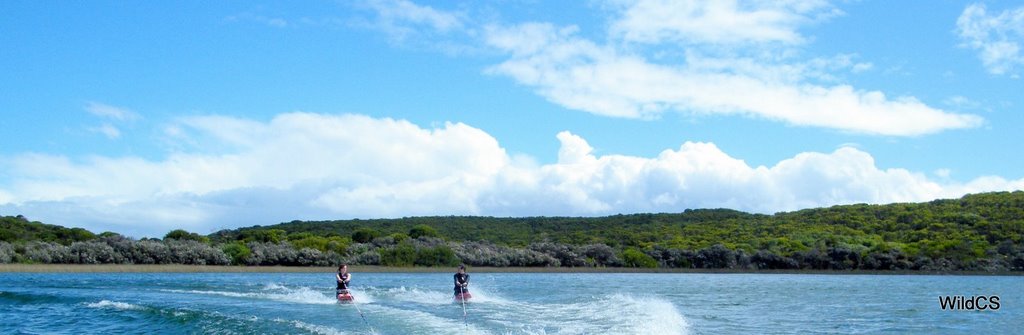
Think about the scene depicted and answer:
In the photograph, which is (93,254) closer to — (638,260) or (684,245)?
(638,260)

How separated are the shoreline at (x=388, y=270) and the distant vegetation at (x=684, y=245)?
110cm

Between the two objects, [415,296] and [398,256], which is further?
[398,256]

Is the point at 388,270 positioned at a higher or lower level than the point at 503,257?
lower

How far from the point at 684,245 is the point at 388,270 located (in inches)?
1168

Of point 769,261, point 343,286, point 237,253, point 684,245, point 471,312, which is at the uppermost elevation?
point 684,245

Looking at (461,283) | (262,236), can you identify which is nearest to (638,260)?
(262,236)

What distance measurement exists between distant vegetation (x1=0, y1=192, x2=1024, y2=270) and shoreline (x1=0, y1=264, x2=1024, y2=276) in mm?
1099

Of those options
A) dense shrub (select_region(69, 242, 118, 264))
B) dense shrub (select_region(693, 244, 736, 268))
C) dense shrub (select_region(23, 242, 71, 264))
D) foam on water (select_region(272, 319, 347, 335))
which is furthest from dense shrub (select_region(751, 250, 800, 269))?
foam on water (select_region(272, 319, 347, 335))

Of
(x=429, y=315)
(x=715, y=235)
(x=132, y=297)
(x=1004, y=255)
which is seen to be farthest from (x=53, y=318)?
(x=715, y=235)

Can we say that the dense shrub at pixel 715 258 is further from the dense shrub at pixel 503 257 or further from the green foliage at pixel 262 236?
the green foliage at pixel 262 236

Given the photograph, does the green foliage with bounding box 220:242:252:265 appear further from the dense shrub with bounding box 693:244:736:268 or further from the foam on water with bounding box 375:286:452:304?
the dense shrub with bounding box 693:244:736:268

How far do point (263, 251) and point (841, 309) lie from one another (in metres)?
46.9

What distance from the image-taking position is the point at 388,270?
228 ft

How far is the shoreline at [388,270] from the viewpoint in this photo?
56.2 m
